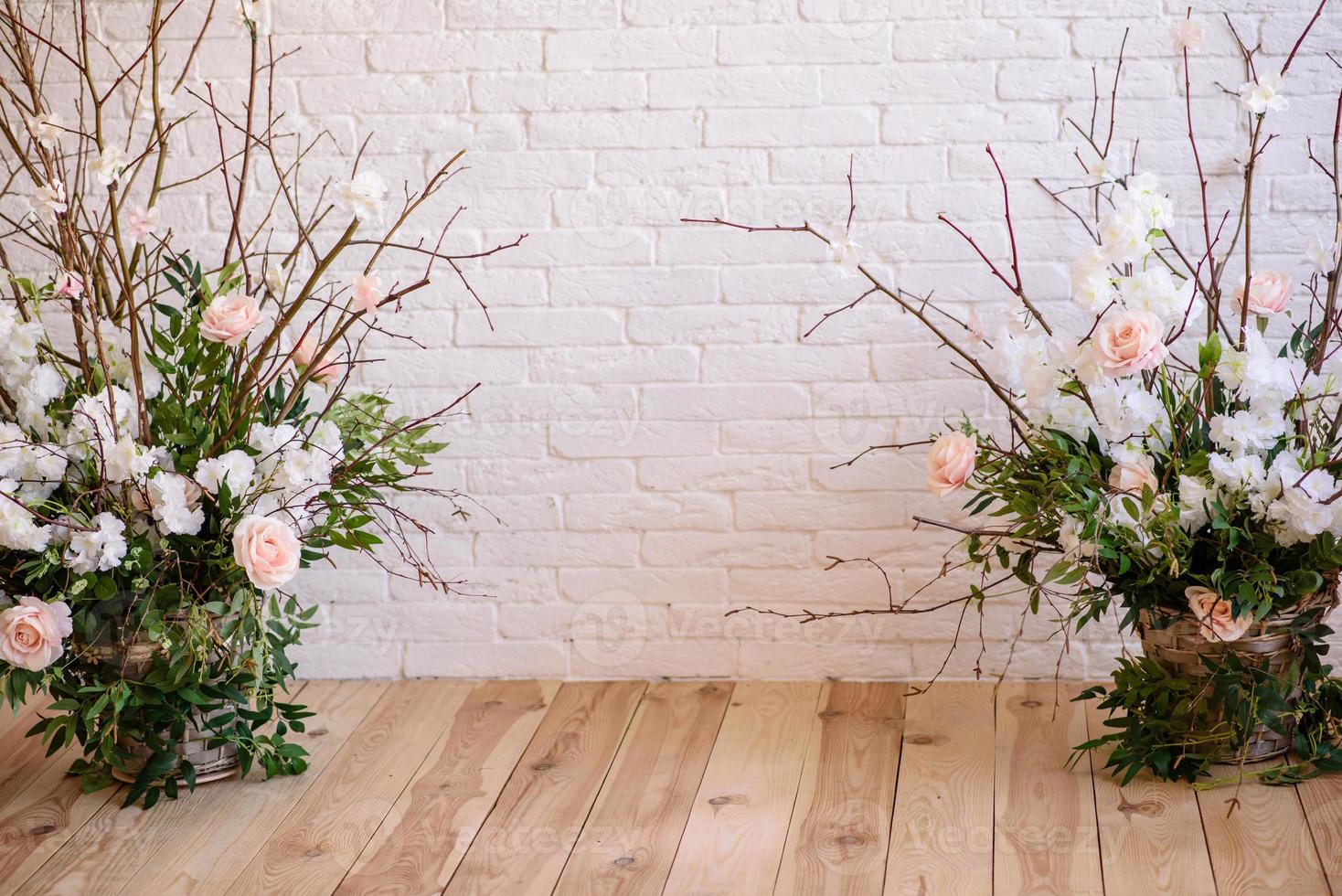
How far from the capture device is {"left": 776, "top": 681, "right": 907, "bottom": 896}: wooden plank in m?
1.59

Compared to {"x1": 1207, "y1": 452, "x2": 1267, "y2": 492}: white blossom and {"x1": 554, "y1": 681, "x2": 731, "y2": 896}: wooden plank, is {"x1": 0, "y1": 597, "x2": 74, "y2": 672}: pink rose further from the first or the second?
{"x1": 1207, "y1": 452, "x2": 1267, "y2": 492}: white blossom

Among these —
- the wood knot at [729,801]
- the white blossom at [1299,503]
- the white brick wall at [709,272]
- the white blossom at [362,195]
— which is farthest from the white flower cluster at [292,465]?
the white blossom at [1299,503]

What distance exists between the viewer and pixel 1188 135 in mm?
2033

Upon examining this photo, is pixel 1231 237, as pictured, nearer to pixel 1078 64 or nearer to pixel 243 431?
pixel 1078 64

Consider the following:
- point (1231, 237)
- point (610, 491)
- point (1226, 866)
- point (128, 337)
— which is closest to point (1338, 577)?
point (1226, 866)

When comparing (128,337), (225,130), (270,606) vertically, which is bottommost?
(270,606)

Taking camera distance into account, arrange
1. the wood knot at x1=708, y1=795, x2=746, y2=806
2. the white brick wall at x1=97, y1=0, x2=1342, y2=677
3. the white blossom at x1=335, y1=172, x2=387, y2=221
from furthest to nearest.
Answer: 1. the white brick wall at x1=97, y1=0, x2=1342, y2=677
2. the wood knot at x1=708, y1=795, x2=746, y2=806
3. the white blossom at x1=335, y1=172, x2=387, y2=221

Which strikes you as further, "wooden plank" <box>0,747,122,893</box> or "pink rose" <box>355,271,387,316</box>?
"wooden plank" <box>0,747,122,893</box>

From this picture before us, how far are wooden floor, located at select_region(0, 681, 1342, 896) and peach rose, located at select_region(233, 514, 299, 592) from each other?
38cm

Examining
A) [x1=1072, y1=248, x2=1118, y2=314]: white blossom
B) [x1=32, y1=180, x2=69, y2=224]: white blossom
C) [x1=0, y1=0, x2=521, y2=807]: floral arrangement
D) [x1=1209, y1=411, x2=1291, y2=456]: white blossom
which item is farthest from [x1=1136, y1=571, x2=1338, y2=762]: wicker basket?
[x1=32, y1=180, x2=69, y2=224]: white blossom

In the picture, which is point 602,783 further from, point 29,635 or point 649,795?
point 29,635

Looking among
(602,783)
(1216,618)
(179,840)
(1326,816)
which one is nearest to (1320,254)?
(1216,618)

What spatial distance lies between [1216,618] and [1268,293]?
1.47ft

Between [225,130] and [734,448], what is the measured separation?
101 cm
